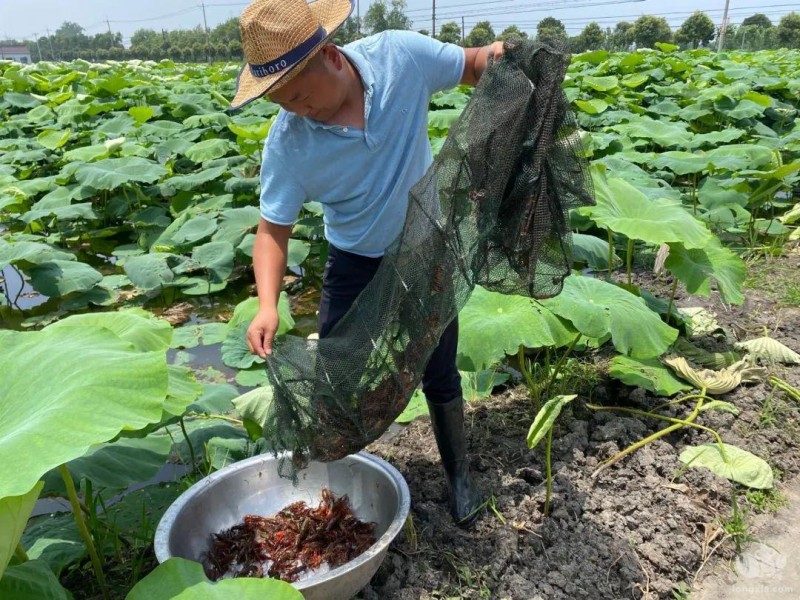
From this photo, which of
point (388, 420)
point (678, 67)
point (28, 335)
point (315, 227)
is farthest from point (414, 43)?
point (678, 67)

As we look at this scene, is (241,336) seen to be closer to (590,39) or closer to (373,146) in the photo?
(373,146)

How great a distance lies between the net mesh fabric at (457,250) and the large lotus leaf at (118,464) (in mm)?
484

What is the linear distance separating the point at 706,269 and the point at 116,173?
4.49 meters

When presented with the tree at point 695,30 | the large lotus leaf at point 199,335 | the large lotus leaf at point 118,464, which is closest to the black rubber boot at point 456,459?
the large lotus leaf at point 118,464

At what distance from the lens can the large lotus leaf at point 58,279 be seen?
4387 millimetres

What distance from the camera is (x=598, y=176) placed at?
3.40 metres

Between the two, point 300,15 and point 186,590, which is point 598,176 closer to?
point 300,15

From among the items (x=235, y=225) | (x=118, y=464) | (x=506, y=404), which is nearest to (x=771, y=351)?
(x=506, y=404)

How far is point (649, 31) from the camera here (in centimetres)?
3759

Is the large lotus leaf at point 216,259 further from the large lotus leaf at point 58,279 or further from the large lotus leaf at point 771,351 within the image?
the large lotus leaf at point 771,351

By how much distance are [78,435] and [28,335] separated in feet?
1.95

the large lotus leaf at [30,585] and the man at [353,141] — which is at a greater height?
the man at [353,141]

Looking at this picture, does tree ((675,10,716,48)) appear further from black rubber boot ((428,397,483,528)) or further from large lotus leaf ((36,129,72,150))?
black rubber boot ((428,397,483,528))

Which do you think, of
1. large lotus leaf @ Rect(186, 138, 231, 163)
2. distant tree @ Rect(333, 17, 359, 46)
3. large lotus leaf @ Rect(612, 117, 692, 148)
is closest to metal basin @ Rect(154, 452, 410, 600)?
distant tree @ Rect(333, 17, 359, 46)
